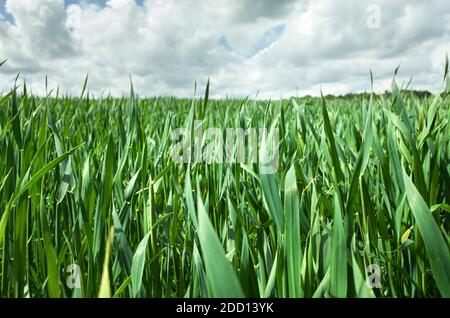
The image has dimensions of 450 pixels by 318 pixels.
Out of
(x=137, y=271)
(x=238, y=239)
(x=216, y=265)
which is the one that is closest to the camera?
(x=216, y=265)

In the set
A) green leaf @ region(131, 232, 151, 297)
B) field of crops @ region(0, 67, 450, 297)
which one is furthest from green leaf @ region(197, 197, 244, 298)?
green leaf @ region(131, 232, 151, 297)

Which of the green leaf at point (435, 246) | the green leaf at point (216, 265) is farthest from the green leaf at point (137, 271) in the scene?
the green leaf at point (435, 246)

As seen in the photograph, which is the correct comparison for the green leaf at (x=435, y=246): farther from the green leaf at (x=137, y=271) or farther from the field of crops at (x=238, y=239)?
the green leaf at (x=137, y=271)

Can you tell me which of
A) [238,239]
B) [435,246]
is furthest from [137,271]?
[435,246]

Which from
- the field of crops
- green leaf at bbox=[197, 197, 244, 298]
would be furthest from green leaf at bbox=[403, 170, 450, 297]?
green leaf at bbox=[197, 197, 244, 298]

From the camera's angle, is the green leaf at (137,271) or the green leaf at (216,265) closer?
the green leaf at (216,265)

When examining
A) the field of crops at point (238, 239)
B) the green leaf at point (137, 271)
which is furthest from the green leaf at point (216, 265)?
the green leaf at point (137, 271)

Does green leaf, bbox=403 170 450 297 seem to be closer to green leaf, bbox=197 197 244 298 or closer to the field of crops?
the field of crops

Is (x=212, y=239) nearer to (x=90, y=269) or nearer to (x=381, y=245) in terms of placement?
(x=90, y=269)

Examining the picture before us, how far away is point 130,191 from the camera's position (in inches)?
24.7

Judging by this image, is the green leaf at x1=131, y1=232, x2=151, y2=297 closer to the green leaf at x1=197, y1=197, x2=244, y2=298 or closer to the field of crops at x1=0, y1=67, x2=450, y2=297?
the field of crops at x1=0, y1=67, x2=450, y2=297

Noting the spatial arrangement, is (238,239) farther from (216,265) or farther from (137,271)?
(216,265)

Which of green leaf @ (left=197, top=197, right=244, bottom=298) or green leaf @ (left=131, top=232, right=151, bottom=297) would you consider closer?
green leaf @ (left=197, top=197, right=244, bottom=298)
